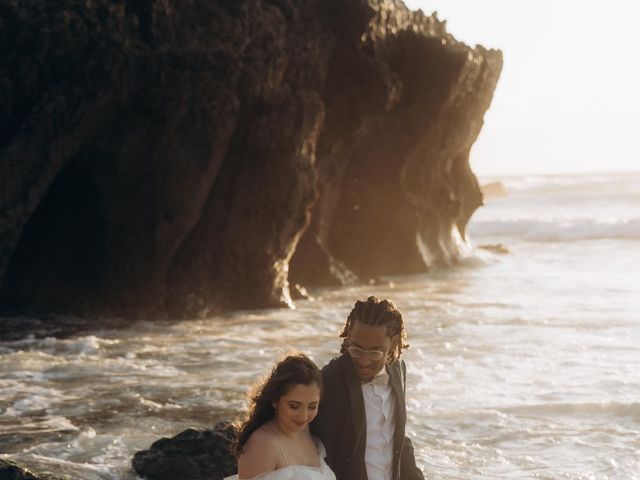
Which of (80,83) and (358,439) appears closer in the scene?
(358,439)

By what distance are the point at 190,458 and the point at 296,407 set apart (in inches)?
173

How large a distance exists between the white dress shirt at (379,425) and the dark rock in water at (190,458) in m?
3.76

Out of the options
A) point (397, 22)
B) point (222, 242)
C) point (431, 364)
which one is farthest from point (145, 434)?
point (397, 22)

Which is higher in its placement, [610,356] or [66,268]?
[66,268]

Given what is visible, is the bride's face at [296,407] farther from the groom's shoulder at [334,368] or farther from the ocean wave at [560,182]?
the ocean wave at [560,182]

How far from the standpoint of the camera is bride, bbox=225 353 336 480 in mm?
4969

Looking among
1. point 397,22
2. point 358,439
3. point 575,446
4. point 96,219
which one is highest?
point 397,22

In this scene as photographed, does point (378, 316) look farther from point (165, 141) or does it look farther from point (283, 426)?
point (165, 141)

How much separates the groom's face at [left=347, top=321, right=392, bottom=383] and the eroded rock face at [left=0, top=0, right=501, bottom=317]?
11.3 m

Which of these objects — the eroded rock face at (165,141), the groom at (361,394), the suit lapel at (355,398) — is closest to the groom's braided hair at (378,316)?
the groom at (361,394)

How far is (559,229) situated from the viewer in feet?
144

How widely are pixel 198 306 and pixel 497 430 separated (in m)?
7.47

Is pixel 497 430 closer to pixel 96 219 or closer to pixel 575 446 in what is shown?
pixel 575 446

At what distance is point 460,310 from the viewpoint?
19750mm
